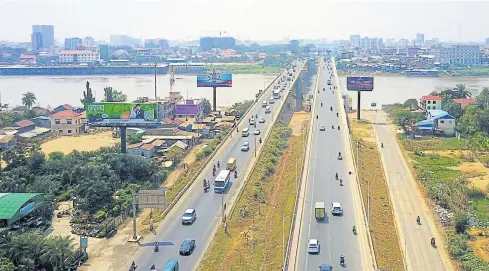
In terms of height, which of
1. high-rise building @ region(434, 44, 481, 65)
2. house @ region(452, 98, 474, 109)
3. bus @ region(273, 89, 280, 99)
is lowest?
house @ region(452, 98, 474, 109)

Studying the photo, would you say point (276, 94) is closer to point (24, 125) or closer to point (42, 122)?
point (42, 122)

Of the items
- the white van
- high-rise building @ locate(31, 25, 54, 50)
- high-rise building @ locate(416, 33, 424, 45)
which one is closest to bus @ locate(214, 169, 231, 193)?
the white van

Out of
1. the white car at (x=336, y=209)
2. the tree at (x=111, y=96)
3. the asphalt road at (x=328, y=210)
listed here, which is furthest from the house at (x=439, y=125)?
the tree at (x=111, y=96)

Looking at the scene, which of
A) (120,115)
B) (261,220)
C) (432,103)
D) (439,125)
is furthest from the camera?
(432,103)

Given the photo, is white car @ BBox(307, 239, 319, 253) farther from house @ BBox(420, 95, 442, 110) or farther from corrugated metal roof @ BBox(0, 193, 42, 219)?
house @ BBox(420, 95, 442, 110)

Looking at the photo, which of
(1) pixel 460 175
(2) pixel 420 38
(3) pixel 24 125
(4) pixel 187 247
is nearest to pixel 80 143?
(3) pixel 24 125

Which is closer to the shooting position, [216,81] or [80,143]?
[80,143]
